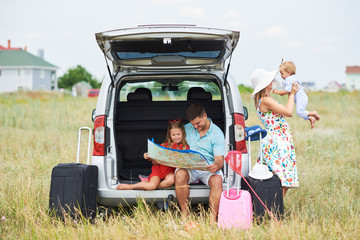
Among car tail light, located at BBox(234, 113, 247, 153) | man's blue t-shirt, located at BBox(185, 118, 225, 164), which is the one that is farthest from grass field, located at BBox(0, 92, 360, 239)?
car tail light, located at BBox(234, 113, 247, 153)

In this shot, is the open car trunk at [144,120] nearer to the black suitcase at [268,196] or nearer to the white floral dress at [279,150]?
the white floral dress at [279,150]

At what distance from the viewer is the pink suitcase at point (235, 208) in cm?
399

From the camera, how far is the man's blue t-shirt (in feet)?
14.5

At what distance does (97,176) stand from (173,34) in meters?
1.48

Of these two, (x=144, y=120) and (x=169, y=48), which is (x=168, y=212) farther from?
(x=169, y=48)

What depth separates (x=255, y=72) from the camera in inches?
183

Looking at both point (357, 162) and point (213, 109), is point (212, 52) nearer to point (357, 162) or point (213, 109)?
point (213, 109)

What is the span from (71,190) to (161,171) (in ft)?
2.86

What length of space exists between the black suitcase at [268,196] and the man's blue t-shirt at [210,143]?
0.47 m

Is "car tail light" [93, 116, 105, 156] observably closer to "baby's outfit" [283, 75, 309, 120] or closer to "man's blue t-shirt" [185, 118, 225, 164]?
"man's blue t-shirt" [185, 118, 225, 164]

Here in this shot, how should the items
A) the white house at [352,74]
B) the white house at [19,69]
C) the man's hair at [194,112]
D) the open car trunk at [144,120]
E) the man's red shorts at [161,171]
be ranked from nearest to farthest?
the man's hair at [194,112], the man's red shorts at [161,171], the open car trunk at [144,120], the white house at [19,69], the white house at [352,74]

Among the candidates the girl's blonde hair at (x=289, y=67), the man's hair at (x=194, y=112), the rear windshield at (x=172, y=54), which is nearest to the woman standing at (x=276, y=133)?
the girl's blonde hair at (x=289, y=67)

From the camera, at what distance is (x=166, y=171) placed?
4582 mm

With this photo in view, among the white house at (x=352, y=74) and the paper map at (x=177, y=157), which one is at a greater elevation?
the white house at (x=352, y=74)
